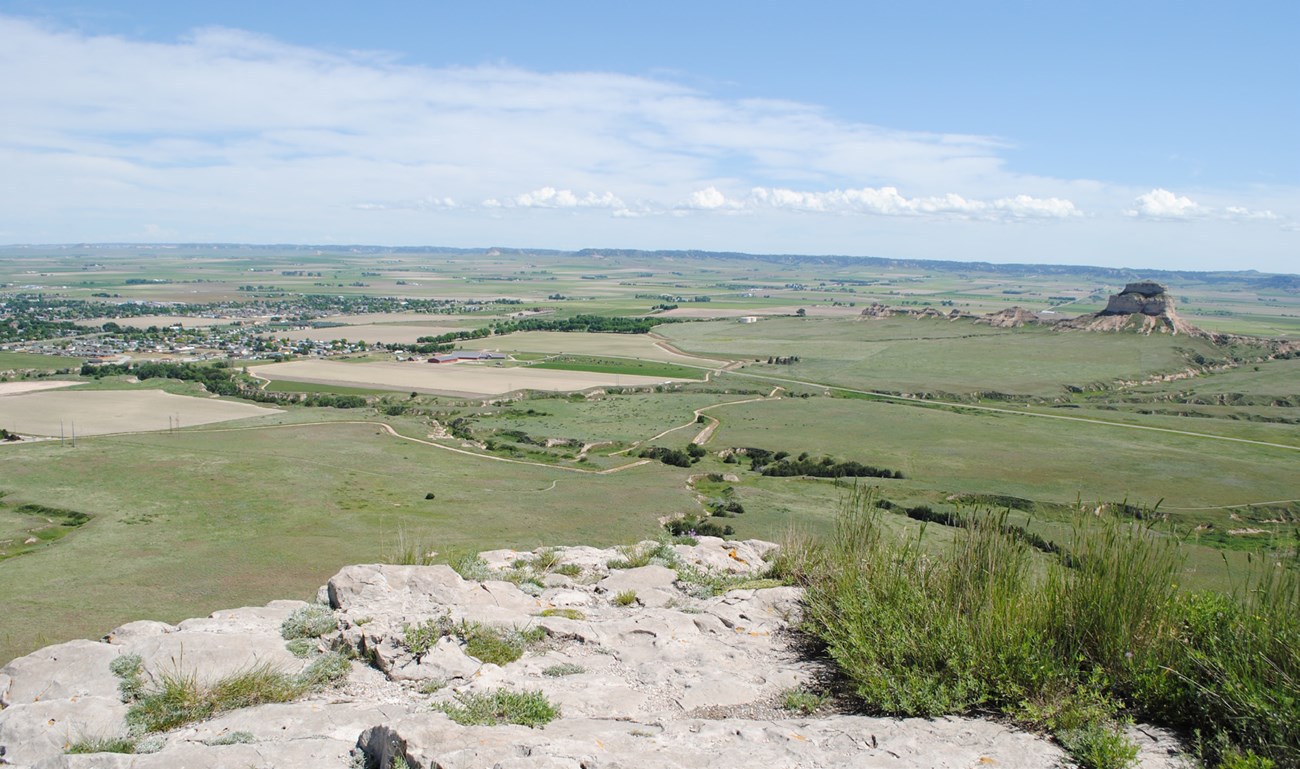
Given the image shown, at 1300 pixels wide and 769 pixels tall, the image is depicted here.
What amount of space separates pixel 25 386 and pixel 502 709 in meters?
94.1

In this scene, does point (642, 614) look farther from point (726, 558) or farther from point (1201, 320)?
point (1201, 320)

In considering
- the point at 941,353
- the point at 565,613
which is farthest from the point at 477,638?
the point at 941,353

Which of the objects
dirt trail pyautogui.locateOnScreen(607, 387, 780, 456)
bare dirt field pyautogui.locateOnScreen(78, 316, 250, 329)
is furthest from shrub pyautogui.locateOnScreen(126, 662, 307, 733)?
bare dirt field pyautogui.locateOnScreen(78, 316, 250, 329)

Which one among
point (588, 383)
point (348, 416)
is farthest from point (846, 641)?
point (588, 383)

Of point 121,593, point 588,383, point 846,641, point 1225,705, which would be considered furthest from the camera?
point 588,383

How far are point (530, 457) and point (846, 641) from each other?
46.8m

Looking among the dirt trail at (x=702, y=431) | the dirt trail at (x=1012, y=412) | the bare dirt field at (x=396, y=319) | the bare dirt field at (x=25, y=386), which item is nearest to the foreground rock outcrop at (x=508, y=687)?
the dirt trail at (x=702, y=431)

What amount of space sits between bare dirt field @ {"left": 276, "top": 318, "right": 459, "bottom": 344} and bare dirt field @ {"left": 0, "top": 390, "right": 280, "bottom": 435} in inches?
2084

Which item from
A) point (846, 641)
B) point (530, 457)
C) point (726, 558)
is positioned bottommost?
point (530, 457)

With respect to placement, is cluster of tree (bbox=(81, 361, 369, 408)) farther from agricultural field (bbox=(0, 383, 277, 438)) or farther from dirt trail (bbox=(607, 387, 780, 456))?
dirt trail (bbox=(607, 387, 780, 456))

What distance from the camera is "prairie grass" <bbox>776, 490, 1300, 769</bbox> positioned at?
7.45 m

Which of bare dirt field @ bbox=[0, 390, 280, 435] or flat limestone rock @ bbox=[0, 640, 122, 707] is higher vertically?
flat limestone rock @ bbox=[0, 640, 122, 707]

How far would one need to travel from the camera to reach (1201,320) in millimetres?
186125

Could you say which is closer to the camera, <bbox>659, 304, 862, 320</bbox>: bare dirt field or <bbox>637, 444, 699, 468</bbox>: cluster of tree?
<bbox>637, 444, 699, 468</bbox>: cluster of tree
